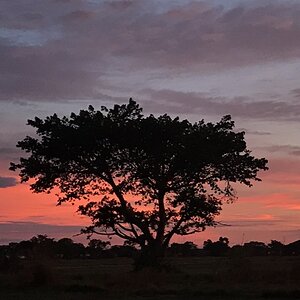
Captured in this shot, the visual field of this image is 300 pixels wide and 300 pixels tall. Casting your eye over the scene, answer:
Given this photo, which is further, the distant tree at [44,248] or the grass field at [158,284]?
the distant tree at [44,248]

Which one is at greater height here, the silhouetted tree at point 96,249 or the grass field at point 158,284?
the silhouetted tree at point 96,249

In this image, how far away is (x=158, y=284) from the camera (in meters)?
34.3

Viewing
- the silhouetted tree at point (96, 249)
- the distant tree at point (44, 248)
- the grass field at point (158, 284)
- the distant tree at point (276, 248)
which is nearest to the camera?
the grass field at point (158, 284)

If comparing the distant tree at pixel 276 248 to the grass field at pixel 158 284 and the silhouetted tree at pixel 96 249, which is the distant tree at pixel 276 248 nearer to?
the silhouetted tree at pixel 96 249

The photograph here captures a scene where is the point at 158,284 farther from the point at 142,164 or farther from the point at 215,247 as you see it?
the point at 215,247

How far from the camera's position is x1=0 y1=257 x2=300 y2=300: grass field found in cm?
2802

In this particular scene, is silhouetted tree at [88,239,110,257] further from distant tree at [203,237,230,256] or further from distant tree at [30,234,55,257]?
distant tree at [30,234,55,257]

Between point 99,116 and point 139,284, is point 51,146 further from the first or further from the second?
point 139,284

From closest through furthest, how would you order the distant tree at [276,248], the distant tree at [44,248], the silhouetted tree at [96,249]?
the distant tree at [44,248]
the distant tree at [276,248]
the silhouetted tree at [96,249]

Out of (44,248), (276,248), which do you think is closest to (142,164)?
(44,248)

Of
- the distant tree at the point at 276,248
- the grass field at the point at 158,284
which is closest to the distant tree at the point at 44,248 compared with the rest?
the grass field at the point at 158,284

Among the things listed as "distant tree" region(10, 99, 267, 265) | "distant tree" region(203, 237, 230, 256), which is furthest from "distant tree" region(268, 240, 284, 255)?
"distant tree" region(10, 99, 267, 265)

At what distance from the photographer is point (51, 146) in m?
44.5

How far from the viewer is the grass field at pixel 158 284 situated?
2802 centimetres
